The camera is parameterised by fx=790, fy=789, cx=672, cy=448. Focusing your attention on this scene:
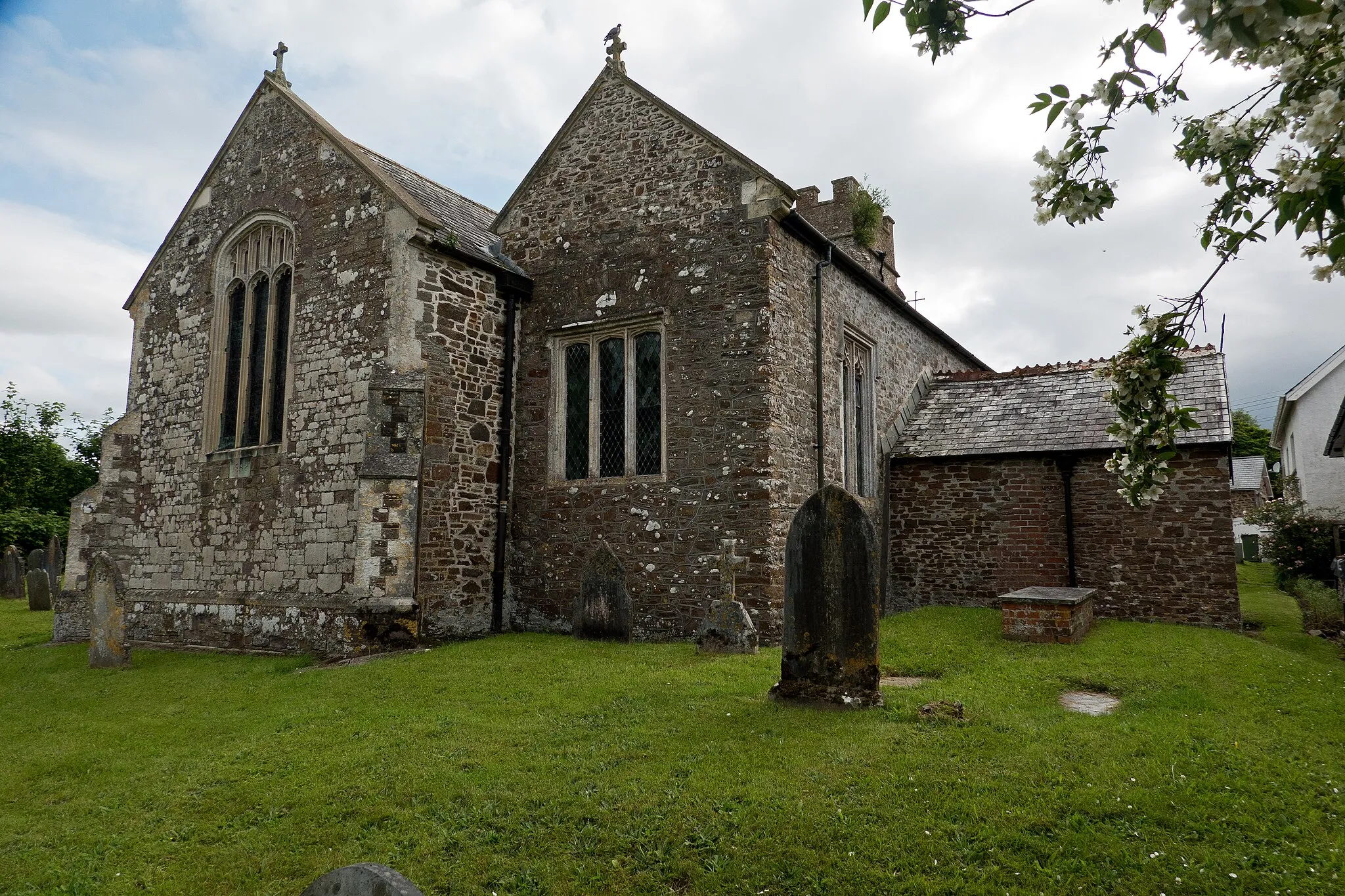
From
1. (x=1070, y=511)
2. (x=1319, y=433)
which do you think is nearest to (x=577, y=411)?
(x=1070, y=511)

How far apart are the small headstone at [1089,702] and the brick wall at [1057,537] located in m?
5.67

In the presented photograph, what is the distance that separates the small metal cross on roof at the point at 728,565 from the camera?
10.1 metres

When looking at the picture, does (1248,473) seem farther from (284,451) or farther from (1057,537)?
(284,451)

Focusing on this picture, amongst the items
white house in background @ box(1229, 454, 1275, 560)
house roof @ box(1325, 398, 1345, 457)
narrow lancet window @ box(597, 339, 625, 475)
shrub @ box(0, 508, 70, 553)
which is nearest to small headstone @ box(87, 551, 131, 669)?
narrow lancet window @ box(597, 339, 625, 475)

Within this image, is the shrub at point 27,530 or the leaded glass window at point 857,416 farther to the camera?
the shrub at point 27,530

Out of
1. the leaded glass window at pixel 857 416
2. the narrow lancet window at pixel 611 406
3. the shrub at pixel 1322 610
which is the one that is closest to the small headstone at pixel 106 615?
the narrow lancet window at pixel 611 406

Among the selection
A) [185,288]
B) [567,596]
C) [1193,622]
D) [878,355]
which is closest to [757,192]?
[878,355]

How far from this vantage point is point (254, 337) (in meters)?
13.5

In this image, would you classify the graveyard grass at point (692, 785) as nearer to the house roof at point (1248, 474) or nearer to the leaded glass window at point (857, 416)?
the leaded glass window at point (857, 416)

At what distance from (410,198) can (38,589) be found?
51.5 feet

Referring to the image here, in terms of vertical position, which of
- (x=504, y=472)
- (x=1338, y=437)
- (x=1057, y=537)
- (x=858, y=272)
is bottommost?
(x=1057, y=537)

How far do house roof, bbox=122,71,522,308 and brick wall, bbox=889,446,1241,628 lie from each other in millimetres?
8613

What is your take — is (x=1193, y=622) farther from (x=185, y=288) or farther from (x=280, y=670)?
(x=185, y=288)

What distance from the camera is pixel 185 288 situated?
14586mm
